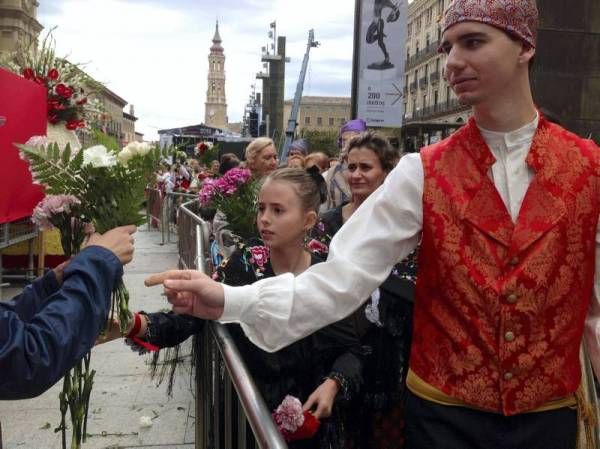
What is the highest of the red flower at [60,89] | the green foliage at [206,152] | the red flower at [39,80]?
the red flower at [39,80]

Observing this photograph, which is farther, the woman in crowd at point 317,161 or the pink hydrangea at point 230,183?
the woman in crowd at point 317,161

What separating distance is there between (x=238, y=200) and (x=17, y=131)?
2196 millimetres

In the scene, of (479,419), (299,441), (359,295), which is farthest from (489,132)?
(299,441)

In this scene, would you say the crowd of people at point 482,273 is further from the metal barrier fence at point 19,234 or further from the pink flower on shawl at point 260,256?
the metal barrier fence at point 19,234

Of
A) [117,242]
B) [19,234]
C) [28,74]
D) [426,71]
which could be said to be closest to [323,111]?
[426,71]

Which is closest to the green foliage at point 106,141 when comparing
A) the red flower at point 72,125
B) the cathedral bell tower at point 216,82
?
the red flower at point 72,125

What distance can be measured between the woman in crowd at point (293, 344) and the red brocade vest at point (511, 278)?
759mm

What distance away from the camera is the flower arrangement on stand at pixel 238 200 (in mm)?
3051

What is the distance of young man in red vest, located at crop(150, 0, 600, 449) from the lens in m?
1.48

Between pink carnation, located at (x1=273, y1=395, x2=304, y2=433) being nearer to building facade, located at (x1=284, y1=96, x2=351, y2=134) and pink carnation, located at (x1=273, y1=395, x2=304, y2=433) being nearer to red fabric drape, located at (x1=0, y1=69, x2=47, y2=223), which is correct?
red fabric drape, located at (x1=0, y1=69, x2=47, y2=223)

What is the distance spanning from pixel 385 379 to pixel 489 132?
1.41 metres

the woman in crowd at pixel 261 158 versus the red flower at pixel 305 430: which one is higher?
the woman in crowd at pixel 261 158

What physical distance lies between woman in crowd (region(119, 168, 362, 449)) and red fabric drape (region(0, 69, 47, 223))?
84.6 inches

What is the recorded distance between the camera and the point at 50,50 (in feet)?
13.2
